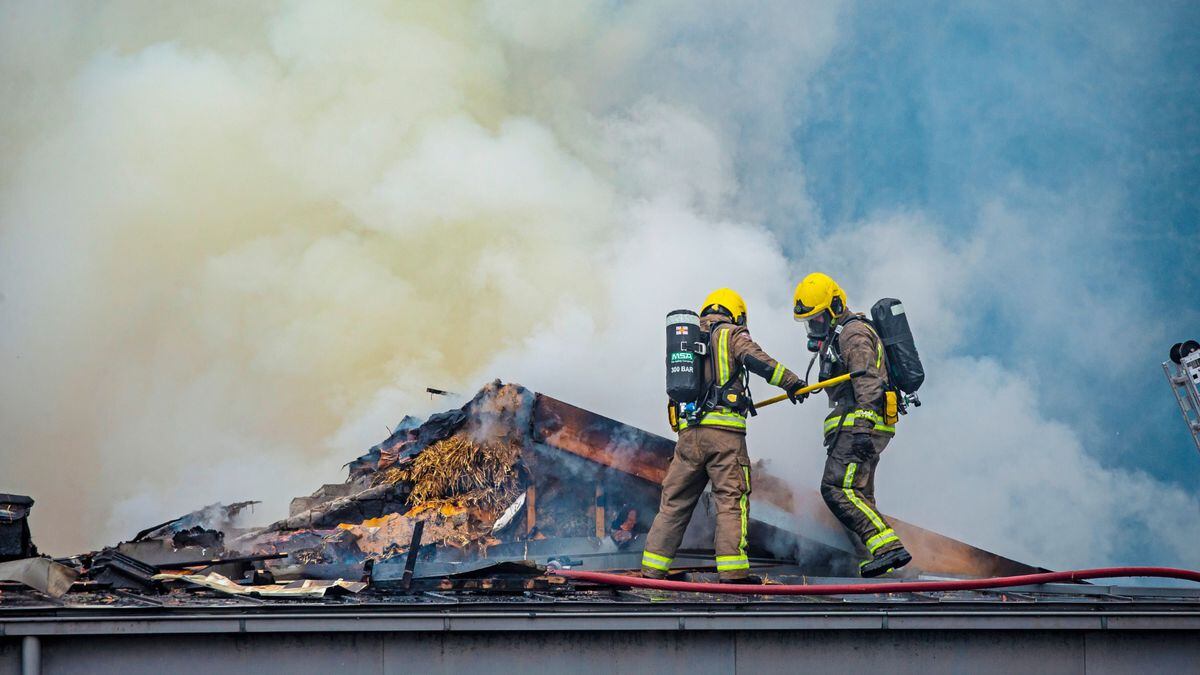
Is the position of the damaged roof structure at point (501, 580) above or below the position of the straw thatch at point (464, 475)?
below

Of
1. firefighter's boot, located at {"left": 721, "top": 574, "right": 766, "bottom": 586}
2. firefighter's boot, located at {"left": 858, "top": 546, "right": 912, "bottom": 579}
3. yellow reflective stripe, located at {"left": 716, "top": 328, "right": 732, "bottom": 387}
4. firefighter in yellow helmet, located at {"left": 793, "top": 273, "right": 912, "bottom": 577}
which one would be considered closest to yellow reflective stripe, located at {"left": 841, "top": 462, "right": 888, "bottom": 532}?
firefighter in yellow helmet, located at {"left": 793, "top": 273, "right": 912, "bottom": 577}

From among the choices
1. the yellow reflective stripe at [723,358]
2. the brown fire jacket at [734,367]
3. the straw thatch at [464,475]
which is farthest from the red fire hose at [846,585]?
the straw thatch at [464,475]

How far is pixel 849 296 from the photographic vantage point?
1092 cm

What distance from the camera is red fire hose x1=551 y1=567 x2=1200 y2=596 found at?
536cm

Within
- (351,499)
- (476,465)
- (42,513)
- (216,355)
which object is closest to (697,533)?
(476,465)

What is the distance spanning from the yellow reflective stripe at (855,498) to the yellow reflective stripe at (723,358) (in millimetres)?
961

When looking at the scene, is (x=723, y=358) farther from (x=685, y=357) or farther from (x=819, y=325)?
(x=819, y=325)

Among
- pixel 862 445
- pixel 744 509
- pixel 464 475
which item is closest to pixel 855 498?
pixel 862 445

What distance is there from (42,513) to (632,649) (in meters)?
8.02

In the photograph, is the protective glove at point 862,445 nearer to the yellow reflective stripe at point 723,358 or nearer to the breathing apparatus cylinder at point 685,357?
the yellow reflective stripe at point 723,358

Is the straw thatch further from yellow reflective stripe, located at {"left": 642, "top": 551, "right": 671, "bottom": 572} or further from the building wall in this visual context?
the building wall

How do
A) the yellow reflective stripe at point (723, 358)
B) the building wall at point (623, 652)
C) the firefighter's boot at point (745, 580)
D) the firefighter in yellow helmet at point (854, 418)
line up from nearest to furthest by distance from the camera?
the building wall at point (623, 652) → the firefighter's boot at point (745, 580) → the firefighter in yellow helmet at point (854, 418) → the yellow reflective stripe at point (723, 358)

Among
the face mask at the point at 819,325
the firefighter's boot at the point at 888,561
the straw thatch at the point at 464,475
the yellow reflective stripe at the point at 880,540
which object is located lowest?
the firefighter's boot at the point at 888,561

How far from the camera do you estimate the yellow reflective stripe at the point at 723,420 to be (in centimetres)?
700
